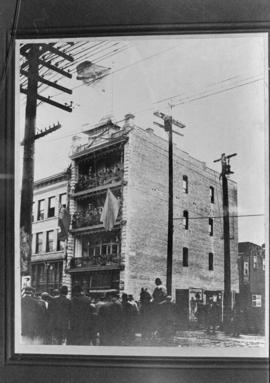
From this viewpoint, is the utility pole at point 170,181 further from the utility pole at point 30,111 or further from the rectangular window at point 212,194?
the utility pole at point 30,111

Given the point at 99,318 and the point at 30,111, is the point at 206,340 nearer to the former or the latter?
the point at 99,318

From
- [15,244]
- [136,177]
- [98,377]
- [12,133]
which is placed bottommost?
[98,377]

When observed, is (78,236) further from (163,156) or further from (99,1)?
(99,1)

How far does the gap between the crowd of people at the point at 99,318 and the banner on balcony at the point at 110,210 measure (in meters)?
A: 0.16

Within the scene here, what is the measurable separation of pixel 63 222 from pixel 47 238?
5 centimetres

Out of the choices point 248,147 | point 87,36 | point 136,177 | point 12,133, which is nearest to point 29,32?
point 87,36

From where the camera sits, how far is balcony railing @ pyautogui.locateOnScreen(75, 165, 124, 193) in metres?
1.13

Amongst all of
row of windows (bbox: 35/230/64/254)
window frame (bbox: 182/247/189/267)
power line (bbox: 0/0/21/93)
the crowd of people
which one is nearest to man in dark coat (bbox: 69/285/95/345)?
the crowd of people

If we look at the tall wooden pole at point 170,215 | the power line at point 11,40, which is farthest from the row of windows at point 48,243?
the power line at point 11,40

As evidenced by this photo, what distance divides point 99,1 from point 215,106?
37cm

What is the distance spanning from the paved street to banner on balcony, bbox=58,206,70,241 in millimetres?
293

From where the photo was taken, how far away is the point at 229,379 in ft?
3.51

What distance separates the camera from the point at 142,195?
113 cm

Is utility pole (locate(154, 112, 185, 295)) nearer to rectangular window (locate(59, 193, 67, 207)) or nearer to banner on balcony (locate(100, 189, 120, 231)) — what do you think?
banner on balcony (locate(100, 189, 120, 231))
